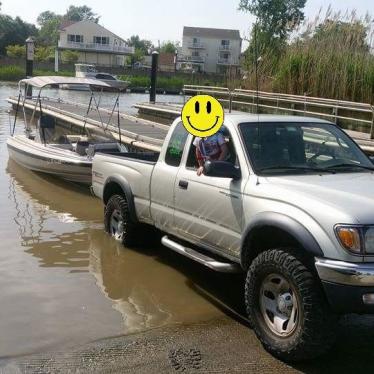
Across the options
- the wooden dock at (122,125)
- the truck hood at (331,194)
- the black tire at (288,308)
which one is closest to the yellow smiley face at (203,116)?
the truck hood at (331,194)

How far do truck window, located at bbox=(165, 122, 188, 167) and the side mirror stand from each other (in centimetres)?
122

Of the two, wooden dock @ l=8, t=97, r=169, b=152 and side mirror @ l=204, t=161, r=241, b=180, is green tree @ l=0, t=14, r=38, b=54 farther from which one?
side mirror @ l=204, t=161, r=241, b=180

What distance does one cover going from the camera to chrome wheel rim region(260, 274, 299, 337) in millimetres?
4457

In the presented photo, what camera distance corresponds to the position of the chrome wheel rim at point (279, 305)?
4.46 metres

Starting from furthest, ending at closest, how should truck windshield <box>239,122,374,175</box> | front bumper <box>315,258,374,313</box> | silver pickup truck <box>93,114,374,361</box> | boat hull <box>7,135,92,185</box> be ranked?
boat hull <box>7,135,92,185</box>
truck windshield <box>239,122,374,175</box>
silver pickup truck <box>93,114,374,361</box>
front bumper <box>315,258,374,313</box>

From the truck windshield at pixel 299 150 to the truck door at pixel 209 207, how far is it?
197 mm

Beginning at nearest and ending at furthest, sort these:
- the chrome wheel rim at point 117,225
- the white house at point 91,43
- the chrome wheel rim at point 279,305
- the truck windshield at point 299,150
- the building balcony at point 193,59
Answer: the chrome wheel rim at point 279,305, the truck windshield at point 299,150, the chrome wheel rim at point 117,225, the white house at point 91,43, the building balcony at point 193,59

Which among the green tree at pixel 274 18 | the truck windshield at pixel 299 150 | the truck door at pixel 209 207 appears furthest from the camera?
the green tree at pixel 274 18

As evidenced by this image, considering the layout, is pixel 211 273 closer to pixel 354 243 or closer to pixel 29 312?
pixel 29 312

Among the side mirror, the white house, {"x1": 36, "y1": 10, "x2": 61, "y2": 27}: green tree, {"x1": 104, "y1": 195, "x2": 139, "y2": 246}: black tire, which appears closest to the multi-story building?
the white house

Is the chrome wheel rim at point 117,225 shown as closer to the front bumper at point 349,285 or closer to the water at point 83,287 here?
the water at point 83,287

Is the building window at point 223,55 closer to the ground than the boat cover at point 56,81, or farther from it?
farther from it

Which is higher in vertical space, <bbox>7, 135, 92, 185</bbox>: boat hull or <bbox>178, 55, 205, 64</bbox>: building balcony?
<bbox>178, 55, 205, 64</bbox>: building balcony

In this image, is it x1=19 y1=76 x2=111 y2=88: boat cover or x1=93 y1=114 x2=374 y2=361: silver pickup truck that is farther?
x1=19 y1=76 x2=111 y2=88: boat cover
